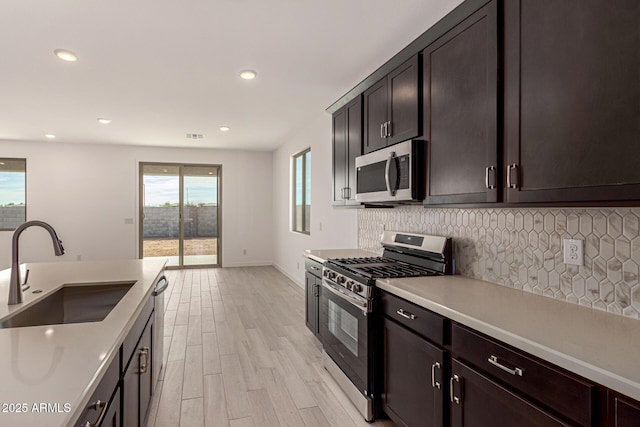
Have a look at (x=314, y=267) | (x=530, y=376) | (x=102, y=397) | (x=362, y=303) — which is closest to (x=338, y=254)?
(x=314, y=267)

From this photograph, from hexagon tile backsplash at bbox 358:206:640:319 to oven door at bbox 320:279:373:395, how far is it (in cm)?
73

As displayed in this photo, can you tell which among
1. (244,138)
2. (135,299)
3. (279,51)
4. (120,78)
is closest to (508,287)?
(135,299)

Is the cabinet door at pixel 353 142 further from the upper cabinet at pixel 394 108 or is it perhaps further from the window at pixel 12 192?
the window at pixel 12 192

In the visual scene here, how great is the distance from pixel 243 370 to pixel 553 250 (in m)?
2.43

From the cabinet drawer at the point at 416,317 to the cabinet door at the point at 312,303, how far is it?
1256 millimetres

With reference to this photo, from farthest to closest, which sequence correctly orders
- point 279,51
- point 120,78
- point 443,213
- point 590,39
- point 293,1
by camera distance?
1. point 120,78
2. point 279,51
3. point 443,213
4. point 293,1
5. point 590,39

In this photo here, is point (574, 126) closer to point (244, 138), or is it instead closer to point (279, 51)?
point (279, 51)

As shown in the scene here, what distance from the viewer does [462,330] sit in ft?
5.00

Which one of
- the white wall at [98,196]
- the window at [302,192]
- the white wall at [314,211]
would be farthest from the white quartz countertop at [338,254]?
the white wall at [98,196]

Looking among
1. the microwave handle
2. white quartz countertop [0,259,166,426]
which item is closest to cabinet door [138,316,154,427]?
white quartz countertop [0,259,166,426]

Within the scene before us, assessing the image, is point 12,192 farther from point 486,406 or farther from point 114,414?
point 486,406

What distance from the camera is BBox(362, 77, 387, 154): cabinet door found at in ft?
8.77

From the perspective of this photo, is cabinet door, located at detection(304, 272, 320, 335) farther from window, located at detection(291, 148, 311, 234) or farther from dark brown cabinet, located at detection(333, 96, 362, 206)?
window, located at detection(291, 148, 311, 234)

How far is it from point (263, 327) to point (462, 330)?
2933 millimetres
